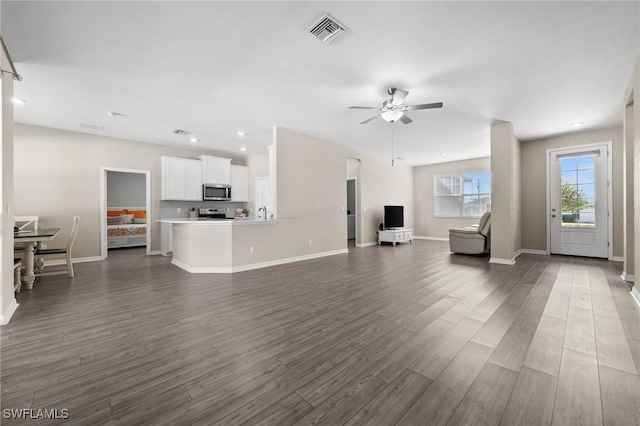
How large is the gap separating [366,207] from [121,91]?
6.40 metres

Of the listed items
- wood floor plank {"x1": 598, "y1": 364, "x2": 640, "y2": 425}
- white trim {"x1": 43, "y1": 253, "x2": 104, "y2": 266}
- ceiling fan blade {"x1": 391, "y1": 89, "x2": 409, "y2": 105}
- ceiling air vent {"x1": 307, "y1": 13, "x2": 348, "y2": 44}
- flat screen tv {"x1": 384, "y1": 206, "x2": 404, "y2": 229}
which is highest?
ceiling air vent {"x1": 307, "y1": 13, "x2": 348, "y2": 44}

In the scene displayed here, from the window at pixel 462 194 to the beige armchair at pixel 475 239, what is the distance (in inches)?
97.2

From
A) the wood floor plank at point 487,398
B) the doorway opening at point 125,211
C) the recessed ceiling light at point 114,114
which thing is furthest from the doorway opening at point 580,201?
the doorway opening at point 125,211

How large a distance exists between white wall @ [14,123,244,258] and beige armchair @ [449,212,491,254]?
813 centimetres

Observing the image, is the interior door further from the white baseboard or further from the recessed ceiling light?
the white baseboard

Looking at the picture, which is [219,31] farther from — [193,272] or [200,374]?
[193,272]

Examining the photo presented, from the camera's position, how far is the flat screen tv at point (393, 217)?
8312mm

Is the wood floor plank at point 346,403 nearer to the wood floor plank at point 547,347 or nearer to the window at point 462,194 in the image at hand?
the wood floor plank at point 547,347

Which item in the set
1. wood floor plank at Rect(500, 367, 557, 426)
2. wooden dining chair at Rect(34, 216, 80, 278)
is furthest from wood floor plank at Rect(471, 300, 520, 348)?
wooden dining chair at Rect(34, 216, 80, 278)

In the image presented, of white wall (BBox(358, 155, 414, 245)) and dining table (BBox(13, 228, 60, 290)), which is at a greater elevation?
white wall (BBox(358, 155, 414, 245))

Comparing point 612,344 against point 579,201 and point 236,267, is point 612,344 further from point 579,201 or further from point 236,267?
point 579,201

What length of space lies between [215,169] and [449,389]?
7.25 m

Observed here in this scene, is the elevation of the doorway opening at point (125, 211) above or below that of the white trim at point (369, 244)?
above

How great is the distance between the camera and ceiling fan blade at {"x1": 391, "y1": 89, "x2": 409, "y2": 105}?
3.35m
